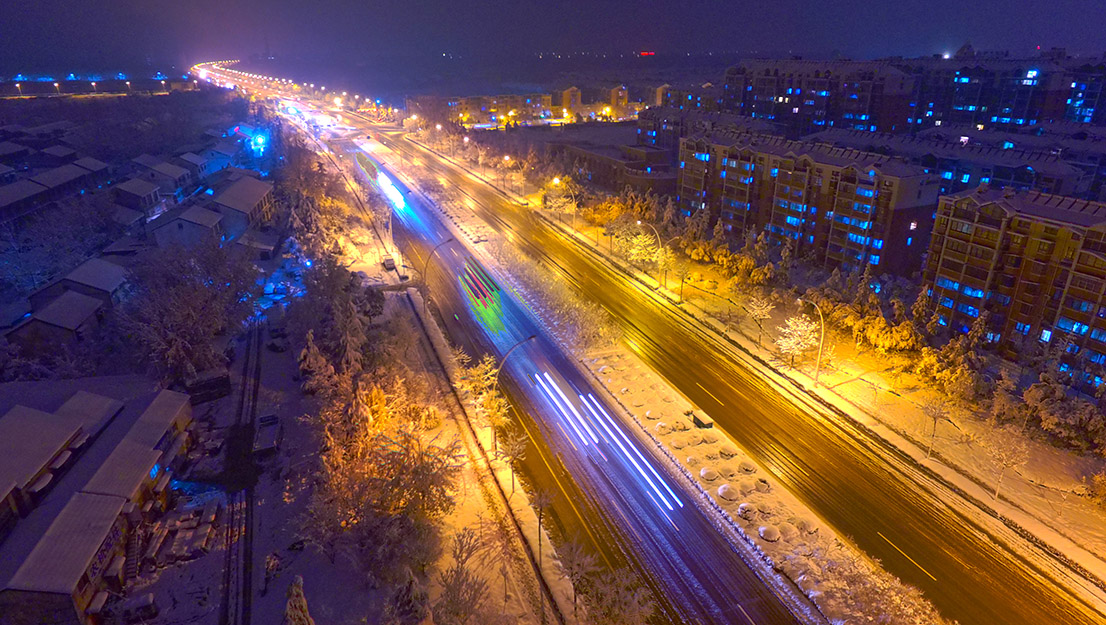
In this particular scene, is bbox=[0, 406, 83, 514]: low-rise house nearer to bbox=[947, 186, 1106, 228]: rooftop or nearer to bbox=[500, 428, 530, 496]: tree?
bbox=[500, 428, 530, 496]: tree

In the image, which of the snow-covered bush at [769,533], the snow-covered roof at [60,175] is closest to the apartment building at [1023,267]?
the snow-covered bush at [769,533]

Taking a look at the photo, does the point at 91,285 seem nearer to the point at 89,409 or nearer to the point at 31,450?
the point at 89,409

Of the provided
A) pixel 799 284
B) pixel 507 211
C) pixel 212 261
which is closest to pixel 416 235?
pixel 507 211

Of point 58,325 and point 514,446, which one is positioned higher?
point 58,325

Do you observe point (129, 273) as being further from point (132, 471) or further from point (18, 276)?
point (132, 471)

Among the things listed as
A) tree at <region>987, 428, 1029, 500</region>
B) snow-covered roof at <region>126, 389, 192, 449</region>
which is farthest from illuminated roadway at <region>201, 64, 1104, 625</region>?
snow-covered roof at <region>126, 389, 192, 449</region>

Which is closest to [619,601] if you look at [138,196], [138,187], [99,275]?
[99,275]
